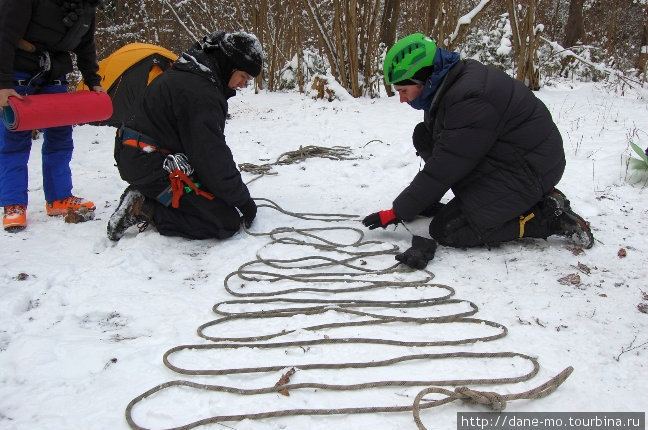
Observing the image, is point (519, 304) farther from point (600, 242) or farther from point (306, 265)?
point (306, 265)

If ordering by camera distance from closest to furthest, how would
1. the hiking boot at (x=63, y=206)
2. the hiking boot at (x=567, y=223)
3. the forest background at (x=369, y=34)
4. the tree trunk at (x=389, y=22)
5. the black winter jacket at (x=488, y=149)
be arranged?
the black winter jacket at (x=488, y=149) < the hiking boot at (x=567, y=223) < the hiking boot at (x=63, y=206) < the forest background at (x=369, y=34) < the tree trunk at (x=389, y=22)

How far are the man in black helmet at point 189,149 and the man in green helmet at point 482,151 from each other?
95 centimetres

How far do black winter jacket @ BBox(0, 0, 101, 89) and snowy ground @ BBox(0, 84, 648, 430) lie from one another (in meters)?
1.00

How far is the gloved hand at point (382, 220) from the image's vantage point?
8.77 ft

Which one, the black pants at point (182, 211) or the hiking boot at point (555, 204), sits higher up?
the hiking boot at point (555, 204)

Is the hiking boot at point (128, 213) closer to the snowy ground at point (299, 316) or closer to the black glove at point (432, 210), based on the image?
the snowy ground at point (299, 316)

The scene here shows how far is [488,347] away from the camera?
1.75 metres

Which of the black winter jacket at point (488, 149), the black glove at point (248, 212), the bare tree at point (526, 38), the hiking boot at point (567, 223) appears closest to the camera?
the black winter jacket at point (488, 149)

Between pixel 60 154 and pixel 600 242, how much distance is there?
340 cm

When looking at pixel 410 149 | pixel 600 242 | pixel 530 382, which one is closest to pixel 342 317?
pixel 530 382

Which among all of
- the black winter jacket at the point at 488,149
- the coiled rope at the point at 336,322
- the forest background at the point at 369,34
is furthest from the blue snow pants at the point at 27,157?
the forest background at the point at 369,34

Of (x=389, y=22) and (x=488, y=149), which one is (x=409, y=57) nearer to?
(x=488, y=149)

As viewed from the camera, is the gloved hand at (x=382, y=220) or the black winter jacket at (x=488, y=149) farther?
the gloved hand at (x=382, y=220)

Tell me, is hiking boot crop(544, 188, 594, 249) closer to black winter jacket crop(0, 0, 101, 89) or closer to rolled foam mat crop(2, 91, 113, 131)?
rolled foam mat crop(2, 91, 113, 131)
